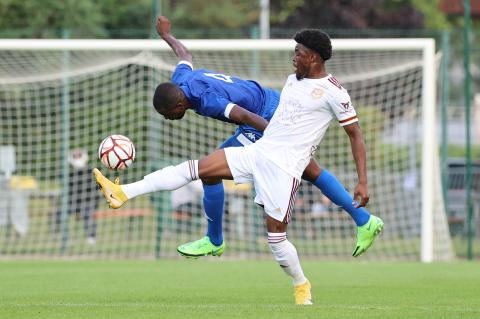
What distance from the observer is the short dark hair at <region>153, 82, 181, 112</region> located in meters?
10.5

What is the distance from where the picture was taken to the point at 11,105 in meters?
20.8

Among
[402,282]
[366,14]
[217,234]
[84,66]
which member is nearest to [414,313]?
[217,234]

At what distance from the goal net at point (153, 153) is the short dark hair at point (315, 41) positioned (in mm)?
9587

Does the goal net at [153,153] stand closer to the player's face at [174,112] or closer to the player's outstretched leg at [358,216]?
the player's outstretched leg at [358,216]

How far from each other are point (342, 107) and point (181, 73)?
6.49 ft

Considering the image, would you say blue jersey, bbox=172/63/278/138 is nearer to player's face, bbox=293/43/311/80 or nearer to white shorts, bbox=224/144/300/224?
white shorts, bbox=224/144/300/224

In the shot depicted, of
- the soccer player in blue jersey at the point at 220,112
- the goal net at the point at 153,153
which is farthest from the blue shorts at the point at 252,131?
the goal net at the point at 153,153

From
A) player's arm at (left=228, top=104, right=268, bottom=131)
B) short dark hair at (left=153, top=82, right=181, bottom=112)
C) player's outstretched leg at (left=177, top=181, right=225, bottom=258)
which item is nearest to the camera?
player's arm at (left=228, top=104, right=268, bottom=131)

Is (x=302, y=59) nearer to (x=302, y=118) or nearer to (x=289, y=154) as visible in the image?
(x=302, y=118)

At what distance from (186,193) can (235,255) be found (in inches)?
58.0

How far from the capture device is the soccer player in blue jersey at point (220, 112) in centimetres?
1048

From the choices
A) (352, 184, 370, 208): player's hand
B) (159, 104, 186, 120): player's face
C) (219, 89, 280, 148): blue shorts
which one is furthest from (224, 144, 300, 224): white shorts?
(219, 89, 280, 148): blue shorts

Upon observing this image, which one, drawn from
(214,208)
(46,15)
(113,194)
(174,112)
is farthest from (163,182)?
(46,15)

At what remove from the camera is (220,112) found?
10.6 meters
